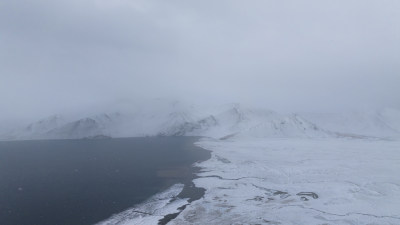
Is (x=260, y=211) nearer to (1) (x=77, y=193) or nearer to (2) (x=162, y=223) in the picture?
(2) (x=162, y=223)

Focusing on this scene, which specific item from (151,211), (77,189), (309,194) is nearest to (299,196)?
(309,194)

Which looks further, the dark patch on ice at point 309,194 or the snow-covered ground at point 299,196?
the dark patch on ice at point 309,194

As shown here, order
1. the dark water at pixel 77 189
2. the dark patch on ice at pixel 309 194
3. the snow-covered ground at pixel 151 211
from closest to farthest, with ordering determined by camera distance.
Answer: the snow-covered ground at pixel 151 211 → the dark water at pixel 77 189 → the dark patch on ice at pixel 309 194

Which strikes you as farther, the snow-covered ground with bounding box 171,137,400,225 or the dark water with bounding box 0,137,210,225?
the dark water with bounding box 0,137,210,225

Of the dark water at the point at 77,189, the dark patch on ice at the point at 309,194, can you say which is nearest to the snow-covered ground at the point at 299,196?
the dark patch on ice at the point at 309,194

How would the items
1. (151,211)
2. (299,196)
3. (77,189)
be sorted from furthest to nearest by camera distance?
(77,189), (299,196), (151,211)

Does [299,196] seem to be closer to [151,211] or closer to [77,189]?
[151,211]

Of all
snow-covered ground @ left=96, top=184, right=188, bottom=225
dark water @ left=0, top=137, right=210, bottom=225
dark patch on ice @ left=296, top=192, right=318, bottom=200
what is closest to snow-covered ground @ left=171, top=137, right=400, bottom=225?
→ dark patch on ice @ left=296, top=192, right=318, bottom=200

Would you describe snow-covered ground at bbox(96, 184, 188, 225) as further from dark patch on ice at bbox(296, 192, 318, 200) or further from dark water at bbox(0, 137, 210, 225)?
dark patch on ice at bbox(296, 192, 318, 200)

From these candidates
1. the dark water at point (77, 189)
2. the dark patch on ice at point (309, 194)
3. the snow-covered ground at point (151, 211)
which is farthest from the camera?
the dark patch on ice at point (309, 194)

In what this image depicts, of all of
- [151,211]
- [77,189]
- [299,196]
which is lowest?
[151,211]

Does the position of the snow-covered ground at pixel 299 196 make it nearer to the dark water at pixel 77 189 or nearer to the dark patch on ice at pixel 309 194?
the dark patch on ice at pixel 309 194

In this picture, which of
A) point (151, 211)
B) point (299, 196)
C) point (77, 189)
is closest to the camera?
point (151, 211)
